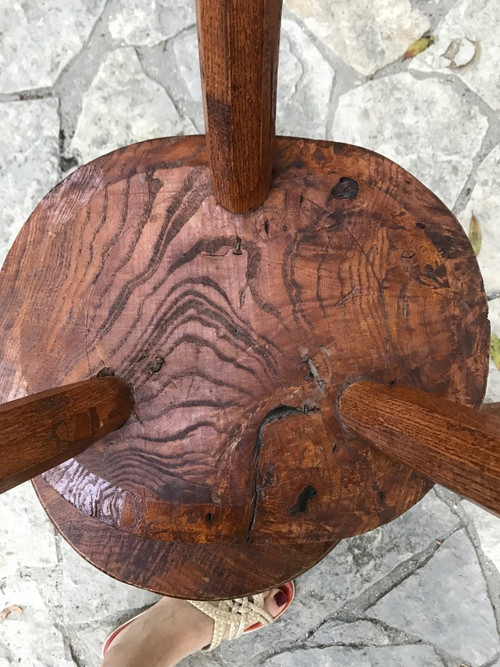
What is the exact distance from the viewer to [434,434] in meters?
0.56

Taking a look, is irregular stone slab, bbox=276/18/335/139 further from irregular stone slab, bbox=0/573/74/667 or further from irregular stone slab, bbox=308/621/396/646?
irregular stone slab, bbox=0/573/74/667

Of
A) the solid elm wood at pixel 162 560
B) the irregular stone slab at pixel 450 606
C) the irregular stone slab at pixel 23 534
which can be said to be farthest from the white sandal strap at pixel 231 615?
the solid elm wood at pixel 162 560

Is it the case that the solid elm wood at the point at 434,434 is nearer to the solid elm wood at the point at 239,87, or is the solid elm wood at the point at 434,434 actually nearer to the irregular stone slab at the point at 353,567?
the solid elm wood at the point at 239,87

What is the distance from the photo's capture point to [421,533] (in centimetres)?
158

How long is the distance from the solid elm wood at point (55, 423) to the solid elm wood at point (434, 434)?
31 centimetres

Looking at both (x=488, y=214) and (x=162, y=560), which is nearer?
(x=162, y=560)

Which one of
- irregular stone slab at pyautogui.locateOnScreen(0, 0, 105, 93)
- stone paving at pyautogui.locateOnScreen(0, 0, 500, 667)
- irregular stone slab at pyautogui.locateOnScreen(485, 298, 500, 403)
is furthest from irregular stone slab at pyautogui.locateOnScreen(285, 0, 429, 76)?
irregular stone slab at pyautogui.locateOnScreen(485, 298, 500, 403)

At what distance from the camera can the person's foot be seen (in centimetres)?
148

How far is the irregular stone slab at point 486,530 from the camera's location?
1.57 metres

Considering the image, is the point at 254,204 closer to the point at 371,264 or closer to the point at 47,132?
the point at 371,264

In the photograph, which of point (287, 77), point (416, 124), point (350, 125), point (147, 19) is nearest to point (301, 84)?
point (287, 77)

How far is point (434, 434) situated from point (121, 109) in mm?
1299

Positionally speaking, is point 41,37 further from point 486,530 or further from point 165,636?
point 486,530

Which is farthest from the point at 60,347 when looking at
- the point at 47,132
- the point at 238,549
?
the point at 47,132
